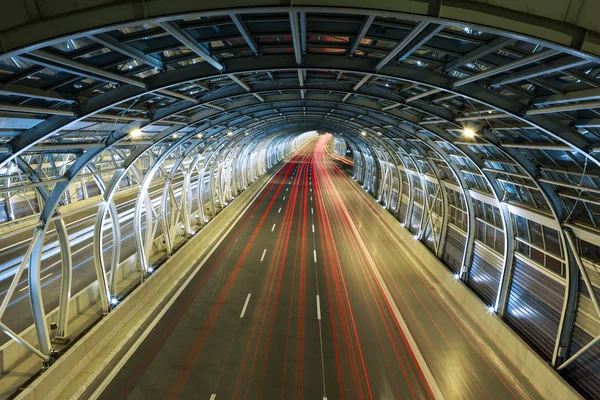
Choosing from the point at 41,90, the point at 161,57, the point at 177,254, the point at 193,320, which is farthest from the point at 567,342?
the point at 177,254

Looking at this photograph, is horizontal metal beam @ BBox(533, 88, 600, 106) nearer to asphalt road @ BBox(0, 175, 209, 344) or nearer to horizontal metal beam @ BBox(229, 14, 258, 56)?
horizontal metal beam @ BBox(229, 14, 258, 56)

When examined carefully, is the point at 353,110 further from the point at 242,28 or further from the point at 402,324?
the point at 242,28

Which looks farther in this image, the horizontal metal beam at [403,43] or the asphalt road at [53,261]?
the asphalt road at [53,261]

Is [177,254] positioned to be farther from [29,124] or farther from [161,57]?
[161,57]

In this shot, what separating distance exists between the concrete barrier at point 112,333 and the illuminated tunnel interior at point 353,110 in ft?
1.95

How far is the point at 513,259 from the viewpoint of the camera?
15336 mm

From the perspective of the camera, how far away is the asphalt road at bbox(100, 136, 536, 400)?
439 inches

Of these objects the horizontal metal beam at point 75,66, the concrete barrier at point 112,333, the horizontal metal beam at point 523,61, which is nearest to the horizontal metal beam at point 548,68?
the horizontal metal beam at point 523,61

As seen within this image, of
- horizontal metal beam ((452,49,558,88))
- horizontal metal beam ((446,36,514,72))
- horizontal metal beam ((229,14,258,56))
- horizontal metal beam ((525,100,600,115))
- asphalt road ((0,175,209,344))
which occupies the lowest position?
asphalt road ((0,175,209,344))

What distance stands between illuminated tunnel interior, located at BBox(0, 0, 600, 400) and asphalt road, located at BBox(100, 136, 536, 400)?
1.77ft

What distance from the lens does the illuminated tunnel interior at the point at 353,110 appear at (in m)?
4.46

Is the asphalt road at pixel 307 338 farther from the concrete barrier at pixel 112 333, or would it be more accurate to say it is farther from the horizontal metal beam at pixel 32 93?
the horizontal metal beam at pixel 32 93

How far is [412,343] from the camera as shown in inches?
550

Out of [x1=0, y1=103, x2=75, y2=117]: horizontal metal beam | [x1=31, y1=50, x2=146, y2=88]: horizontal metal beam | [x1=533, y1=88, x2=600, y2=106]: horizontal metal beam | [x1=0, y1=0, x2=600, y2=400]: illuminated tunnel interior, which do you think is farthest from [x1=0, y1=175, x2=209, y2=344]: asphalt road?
[x1=533, y1=88, x2=600, y2=106]: horizontal metal beam
